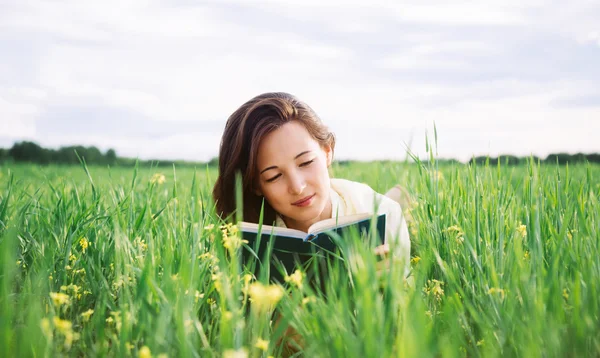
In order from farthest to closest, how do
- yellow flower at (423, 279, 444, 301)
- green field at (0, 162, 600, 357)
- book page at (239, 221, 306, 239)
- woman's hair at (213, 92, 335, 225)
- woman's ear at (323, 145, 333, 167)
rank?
1. woman's ear at (323, 145, 333, 167)
2. woman's hair at (213, 92, 335, 225)
3. book page at (239, 221, 306, 239)
4. yellow flower at (423, 279, 444, 301)
5. green field at (0, 162, 600, 357)

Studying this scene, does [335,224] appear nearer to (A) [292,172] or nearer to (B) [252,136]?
(A) [292,172]

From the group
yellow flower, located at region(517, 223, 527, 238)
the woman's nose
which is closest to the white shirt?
the woman's nose

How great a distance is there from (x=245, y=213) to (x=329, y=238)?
4.42 ft

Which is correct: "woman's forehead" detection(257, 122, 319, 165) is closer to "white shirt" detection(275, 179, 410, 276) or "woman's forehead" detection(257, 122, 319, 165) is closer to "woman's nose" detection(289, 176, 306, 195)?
"woman's nose" detection(289, 176, 306, 195)

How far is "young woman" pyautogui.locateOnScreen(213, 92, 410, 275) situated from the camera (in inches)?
113

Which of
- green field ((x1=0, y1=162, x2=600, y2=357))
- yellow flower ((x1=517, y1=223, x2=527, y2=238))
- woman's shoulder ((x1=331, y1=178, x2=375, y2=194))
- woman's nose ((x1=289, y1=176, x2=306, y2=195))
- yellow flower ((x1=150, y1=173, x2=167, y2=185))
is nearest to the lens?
green field ((x1=0, y1=162, x2=600, y2=357))

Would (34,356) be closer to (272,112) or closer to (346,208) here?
(272,112)

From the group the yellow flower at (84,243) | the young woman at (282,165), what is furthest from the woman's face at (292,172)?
the yellow flower at (84,243)

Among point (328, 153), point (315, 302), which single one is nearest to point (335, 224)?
point (315, 302)

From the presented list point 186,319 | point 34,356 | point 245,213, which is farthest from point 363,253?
point 245,213

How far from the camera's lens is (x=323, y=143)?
333 cm

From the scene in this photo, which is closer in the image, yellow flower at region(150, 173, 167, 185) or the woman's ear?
yellow flower at region(150, 173, 167, 185)

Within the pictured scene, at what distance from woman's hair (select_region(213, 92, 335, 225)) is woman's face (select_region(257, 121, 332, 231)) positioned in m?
0.07

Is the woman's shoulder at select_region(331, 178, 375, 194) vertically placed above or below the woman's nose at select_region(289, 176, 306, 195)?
below
